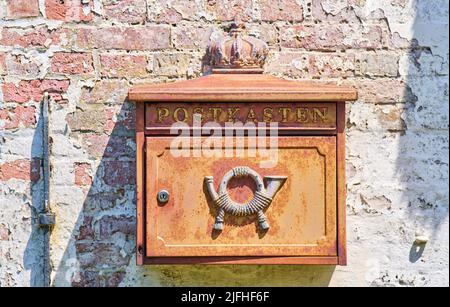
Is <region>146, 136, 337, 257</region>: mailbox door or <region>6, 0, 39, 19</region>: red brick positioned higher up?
<region>6, 0, 39, 19</region>: red brick

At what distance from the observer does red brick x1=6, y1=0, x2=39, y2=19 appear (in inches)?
120

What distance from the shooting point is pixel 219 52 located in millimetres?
2982

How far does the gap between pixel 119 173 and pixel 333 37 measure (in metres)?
1.06

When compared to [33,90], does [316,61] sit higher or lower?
higher

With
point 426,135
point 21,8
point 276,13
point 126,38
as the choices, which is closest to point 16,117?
point 21,8

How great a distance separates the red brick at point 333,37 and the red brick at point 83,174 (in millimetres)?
967

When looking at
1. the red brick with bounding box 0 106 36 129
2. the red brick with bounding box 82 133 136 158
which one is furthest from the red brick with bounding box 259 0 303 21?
the red brick with bounding box 0 106 36 129

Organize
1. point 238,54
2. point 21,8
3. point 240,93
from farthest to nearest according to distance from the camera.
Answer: point 21,8
point 238,54
point 240,93

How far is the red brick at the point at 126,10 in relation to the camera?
3.08m

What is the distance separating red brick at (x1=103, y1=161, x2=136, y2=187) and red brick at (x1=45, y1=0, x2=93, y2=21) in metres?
0.62

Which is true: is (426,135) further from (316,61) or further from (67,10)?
(67,10)

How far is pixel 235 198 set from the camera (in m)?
2.76

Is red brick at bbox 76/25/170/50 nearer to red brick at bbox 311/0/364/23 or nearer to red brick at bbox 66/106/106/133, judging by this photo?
red brick at bbox 66/106/106/133
